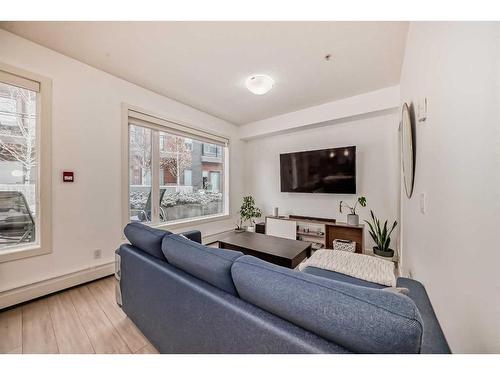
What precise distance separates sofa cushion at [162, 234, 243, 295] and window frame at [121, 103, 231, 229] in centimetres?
181

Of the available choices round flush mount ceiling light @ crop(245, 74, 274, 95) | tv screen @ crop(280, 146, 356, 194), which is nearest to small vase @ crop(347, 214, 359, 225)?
tv screen @ crop(280, 146, 356, 194)

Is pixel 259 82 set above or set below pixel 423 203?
above

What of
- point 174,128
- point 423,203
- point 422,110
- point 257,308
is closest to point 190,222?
point 174,128

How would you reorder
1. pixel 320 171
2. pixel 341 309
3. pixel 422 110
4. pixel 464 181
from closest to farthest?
1. pixel 341 309
2. pixel 464 181
3. pixel 422 110
4. pixel 320 171

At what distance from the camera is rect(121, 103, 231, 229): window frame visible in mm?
2592

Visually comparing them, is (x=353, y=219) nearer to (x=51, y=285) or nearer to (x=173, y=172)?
(x=173, y=172)

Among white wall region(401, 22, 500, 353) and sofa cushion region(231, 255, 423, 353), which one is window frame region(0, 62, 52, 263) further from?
white wall region(401, 22, 500, 353)

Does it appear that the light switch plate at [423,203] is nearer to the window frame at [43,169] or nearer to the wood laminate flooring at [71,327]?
the wood laminate flooring at [71,327]

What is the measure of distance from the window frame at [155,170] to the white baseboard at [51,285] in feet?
1.87

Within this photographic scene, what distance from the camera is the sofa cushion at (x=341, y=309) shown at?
20.6 inches

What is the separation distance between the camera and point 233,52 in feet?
6.68

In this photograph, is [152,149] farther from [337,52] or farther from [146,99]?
[337,52]

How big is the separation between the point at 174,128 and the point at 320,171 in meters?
2.53
